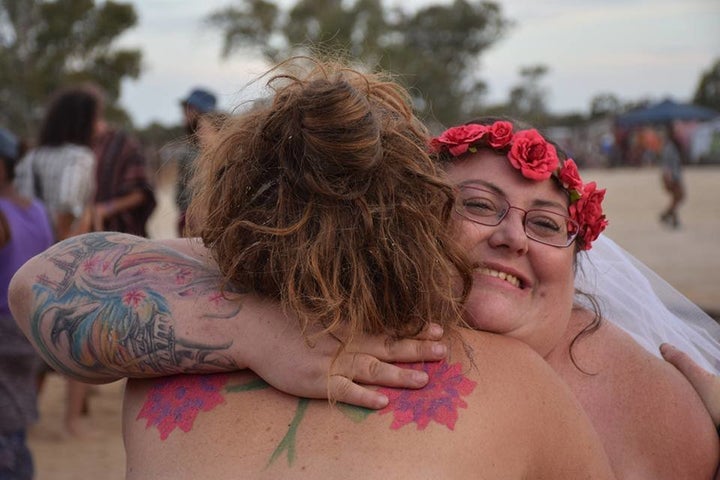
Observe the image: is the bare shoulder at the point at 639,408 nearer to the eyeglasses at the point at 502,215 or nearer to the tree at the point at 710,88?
the eyeglasses at the point at 502,215

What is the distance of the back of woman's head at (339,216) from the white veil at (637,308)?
116 centimetres

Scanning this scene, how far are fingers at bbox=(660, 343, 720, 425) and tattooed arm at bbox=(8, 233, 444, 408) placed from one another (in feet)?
3.32

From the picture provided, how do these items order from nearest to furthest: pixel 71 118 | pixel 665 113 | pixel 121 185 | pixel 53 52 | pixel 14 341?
pixel 14 341 < pixel 71 118 < pixel 121 185 < pixel 53 52 < pixel 665 113

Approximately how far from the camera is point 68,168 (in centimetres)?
605

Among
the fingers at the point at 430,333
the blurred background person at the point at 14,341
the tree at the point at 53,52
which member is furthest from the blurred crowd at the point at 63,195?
the tree at the point at 53,52

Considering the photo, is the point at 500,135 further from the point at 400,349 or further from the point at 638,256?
the point at 638,256

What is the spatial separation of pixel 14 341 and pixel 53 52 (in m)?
23.4

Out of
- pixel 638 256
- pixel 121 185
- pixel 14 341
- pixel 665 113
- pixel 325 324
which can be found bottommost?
pixel 665 113

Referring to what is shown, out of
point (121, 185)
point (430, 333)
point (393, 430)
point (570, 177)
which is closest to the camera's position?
point (393, 430)

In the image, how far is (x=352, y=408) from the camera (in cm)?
174

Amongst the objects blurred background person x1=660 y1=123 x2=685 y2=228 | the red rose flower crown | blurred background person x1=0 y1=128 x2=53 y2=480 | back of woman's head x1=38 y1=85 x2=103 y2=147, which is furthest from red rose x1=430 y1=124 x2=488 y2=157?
blurred background person x1=660 y1=123 x2=685 y2=228

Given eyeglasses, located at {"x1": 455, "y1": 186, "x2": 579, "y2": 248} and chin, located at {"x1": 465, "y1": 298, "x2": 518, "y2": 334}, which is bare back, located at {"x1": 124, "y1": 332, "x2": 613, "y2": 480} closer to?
chin, located at {"x1": 465, "y1": 298, "x2": 518, "y2": 334}

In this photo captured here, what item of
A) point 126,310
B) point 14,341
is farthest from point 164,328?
point 14,341

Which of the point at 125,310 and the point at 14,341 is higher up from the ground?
the point at 125,310
